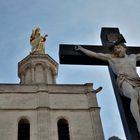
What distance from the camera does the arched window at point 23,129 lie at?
62.8ft

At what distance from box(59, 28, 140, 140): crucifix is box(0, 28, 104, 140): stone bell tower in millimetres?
14970

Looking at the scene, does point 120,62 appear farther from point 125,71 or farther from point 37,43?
point 37,43

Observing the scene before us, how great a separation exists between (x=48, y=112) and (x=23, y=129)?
1.68 metres

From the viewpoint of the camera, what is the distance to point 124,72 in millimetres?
3453

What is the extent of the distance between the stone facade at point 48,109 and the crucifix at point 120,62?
15.0 m

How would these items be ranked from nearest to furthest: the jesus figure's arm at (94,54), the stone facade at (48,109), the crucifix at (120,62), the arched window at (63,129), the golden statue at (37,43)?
the crucifix at (120,62)
the jesus figure's arm at (94,54)
the stone facade at (48,109)
the arched window at (63,129)
the golden statue at (37,43)

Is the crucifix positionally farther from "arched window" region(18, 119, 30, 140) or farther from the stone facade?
"arched window" region(18, 119, 30, 140)

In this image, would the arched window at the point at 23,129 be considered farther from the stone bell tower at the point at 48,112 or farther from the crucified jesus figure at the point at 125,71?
the crucified jesus figure at the point at 125,71

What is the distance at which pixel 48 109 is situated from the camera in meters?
20.4

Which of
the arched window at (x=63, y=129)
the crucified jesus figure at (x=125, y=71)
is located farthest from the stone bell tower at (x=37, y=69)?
the crucified jesus figure at (x=125, y=71)

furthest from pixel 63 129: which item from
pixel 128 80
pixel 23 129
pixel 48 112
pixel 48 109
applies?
pixel 128 80

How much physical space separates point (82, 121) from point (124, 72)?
16869mm

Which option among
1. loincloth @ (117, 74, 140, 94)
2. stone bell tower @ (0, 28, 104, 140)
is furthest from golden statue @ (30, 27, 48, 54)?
loincloth @ (117, 74, 140, 94)

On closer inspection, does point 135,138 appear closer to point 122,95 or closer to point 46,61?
point 122,95
